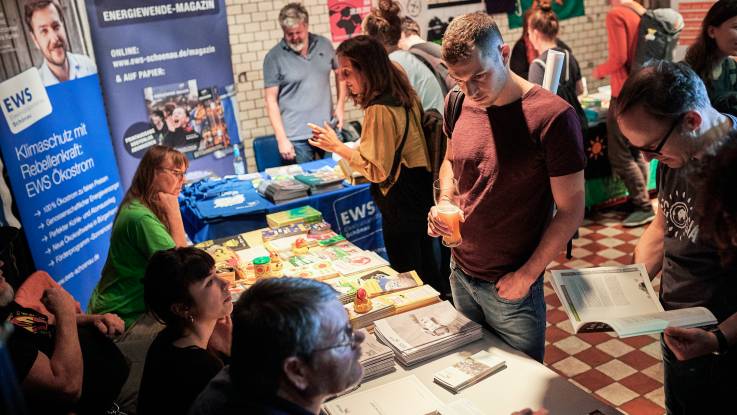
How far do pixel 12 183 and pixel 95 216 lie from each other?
3.11ft

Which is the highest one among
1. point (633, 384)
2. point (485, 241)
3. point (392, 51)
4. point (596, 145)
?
point (392, 51)

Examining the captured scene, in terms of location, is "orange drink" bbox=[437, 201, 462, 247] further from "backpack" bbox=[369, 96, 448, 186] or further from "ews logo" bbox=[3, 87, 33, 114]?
"ews logo" bbox=[3, 87, 33, 114]

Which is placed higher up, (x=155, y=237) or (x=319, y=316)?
(x=319, y=316)

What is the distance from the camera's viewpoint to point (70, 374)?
2.27 m

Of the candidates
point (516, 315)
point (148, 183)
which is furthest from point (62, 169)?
point (516, 315)

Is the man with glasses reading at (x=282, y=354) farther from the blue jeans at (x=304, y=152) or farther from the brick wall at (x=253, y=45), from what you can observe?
the brick wall at (x=253, y=45)

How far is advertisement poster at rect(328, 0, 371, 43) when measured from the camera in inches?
281

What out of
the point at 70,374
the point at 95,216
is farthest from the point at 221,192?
the point at 70,374

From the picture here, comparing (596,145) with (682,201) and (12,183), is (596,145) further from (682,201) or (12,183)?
(12,183)

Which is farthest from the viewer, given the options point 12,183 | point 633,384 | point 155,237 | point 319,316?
point 12,183

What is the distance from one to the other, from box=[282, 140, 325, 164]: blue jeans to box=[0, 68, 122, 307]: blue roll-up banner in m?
1.71

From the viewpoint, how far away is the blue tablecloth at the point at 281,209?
4.23m

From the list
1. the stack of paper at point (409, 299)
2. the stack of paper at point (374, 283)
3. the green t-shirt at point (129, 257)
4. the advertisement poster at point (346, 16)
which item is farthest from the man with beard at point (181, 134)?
the stack of paper at point (409, 299)

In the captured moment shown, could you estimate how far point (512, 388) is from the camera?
80.5 inches
